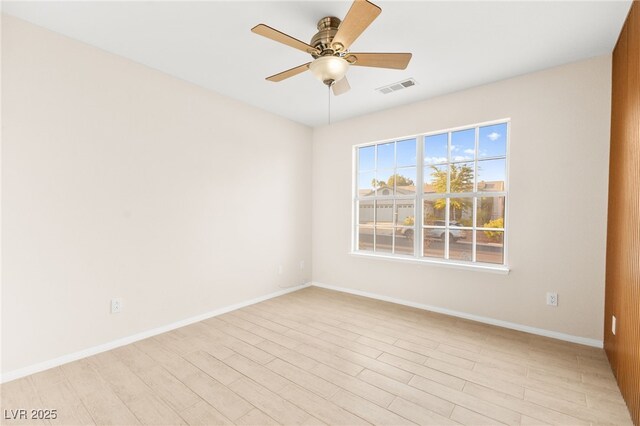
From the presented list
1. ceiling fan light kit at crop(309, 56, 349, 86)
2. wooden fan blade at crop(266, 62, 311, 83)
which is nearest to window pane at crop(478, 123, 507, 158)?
ceiling fan light kit at crop(309, 56, 349, 86)

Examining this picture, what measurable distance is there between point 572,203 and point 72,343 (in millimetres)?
4677

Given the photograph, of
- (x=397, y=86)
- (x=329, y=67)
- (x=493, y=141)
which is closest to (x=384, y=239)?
(x=493, y=141)

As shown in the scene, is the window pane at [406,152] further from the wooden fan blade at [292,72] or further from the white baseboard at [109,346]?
the white baseboard at [109,346]

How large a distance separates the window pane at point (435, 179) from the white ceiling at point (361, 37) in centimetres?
102

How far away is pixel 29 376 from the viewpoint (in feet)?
6.98

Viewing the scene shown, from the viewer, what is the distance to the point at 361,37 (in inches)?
91.7

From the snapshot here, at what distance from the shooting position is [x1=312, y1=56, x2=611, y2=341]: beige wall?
2.62 metres

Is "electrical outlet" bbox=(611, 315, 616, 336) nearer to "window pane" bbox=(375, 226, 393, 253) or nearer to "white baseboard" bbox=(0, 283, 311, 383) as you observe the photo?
"window pane" bbox=(375, 226, 393, 253)

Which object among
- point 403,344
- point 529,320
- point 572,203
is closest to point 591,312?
point 529,320

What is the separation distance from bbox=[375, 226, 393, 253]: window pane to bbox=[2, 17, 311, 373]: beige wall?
5.78 ft

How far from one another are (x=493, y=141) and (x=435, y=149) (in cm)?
65

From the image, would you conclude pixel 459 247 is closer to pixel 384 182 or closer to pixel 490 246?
pixel 490 246

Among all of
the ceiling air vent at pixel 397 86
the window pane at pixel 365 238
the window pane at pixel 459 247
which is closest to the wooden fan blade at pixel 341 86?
the ceiling air vent at pixel 397 86

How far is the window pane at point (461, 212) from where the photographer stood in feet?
11.2
